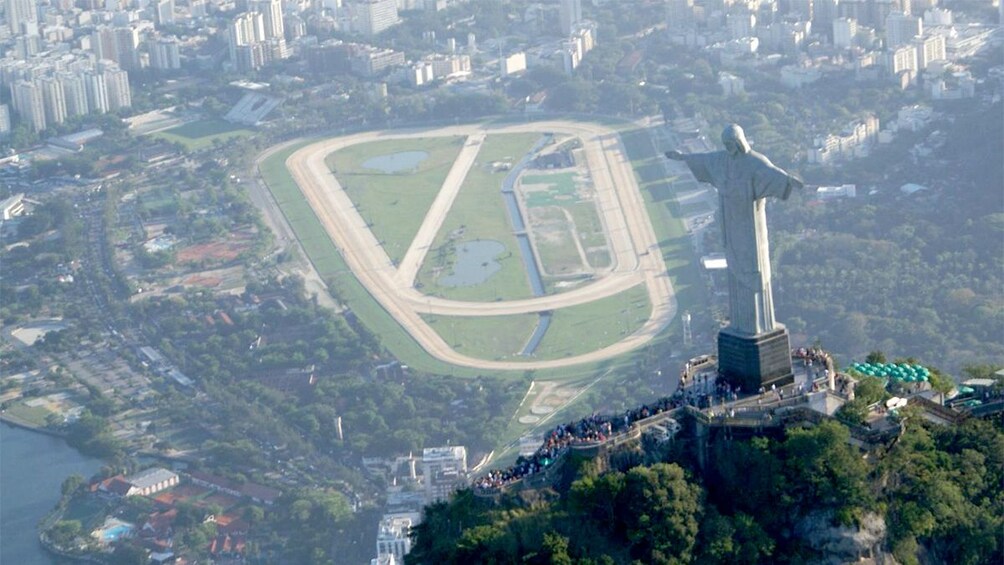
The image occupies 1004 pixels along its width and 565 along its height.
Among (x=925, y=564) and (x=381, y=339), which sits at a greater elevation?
(x=925, y=564)

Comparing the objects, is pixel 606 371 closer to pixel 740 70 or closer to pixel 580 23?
pixel 740 70

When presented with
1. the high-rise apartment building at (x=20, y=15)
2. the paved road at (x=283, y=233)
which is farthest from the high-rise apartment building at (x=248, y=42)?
the paved road at (x=283, y=233)

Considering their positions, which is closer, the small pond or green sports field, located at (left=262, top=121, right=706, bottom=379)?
green sports field, located at (left=262, top=121, right=706, bottom=379)

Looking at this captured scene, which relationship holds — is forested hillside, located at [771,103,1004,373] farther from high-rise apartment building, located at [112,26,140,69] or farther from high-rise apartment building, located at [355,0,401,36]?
high-rise apartment building, located at [112,26,140,69]

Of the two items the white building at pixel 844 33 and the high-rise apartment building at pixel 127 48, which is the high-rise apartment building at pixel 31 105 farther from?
the white building at pixel 844 33

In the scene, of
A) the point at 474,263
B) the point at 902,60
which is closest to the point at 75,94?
the point at 474,263

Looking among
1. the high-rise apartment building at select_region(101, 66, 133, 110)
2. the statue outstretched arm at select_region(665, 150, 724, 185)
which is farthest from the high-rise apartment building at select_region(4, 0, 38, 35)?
the statue outstretched arm at select_region(665, 150, 724, 185)

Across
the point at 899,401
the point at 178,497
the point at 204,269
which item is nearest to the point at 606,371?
the point at 178,497
